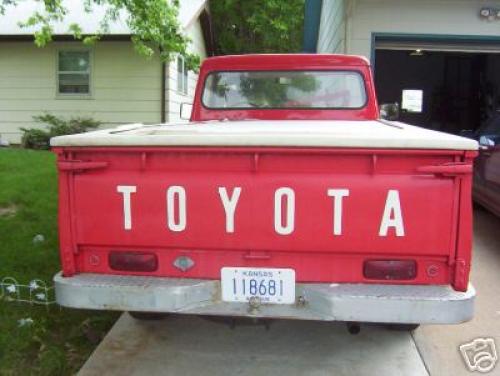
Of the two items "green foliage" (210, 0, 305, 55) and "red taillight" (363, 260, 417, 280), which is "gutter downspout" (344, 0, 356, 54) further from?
"green foliage" (210, 0, 305, 55)

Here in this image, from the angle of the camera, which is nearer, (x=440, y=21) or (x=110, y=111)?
(x=440, y=21)

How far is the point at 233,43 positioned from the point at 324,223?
2365 cm

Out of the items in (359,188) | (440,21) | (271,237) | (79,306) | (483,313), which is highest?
(440,21)

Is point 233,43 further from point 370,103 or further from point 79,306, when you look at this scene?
point 79,306

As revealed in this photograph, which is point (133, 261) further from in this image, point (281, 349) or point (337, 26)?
point (337, 26)

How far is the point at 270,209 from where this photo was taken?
3.35m

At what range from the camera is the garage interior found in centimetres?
1853

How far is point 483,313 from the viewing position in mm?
5059

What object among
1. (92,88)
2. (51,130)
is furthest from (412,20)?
(51,130)

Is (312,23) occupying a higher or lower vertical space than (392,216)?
higher

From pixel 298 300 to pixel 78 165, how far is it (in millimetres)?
1362

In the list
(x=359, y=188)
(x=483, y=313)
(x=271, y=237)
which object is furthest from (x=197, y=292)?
(x=483, y=313)

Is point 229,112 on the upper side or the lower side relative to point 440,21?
lower

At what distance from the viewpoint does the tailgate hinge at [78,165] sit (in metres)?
3.45
